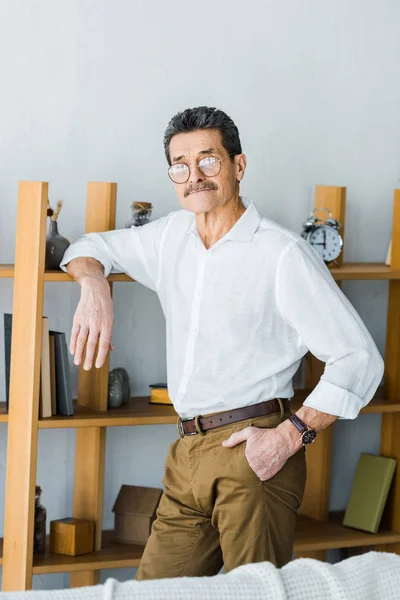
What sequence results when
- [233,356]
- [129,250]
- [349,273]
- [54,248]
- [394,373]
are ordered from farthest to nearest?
1. [394,373]
2. [349,273]
3. [54,248]
4. [129,250]
5. [233,356]

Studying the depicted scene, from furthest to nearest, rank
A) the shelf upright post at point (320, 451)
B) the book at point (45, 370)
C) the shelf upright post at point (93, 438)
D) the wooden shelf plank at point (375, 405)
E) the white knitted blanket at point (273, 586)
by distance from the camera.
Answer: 1. the shelf upright post at point (320, 451)
2. the wooden shelf plank at point (375, 405)
3. the shelf upright post at point (93, 438)
4. the book at point (45, 370)
5. the white knitted blanket at point (273, 586)

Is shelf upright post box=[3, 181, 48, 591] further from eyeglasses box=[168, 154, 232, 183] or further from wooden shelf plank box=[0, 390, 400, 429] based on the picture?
eyeglasses box=[168, 154, 232, 183]

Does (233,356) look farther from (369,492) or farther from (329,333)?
(369,492)

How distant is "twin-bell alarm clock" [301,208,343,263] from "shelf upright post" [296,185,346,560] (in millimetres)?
113

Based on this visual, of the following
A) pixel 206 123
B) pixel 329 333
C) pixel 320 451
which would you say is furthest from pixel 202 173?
pixel 320 451

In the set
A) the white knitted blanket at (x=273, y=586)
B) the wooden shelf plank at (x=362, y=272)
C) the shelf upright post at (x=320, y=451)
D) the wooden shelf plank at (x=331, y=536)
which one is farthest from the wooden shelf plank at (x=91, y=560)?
the white knitted blanket at (x=273, y=586)

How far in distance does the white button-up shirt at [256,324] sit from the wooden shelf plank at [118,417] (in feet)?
1.13

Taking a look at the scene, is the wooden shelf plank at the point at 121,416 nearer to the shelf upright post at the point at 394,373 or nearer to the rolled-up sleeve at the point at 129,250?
the shelf upright post at the point at 394,373

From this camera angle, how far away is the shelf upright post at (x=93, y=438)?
2672 mm

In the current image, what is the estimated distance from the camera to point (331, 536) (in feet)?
9.84

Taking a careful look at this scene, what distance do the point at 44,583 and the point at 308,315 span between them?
1427mm

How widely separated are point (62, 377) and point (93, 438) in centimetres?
28

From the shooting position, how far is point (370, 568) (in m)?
1.44

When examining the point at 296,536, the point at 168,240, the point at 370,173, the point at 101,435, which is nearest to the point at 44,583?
the point at 101,435
